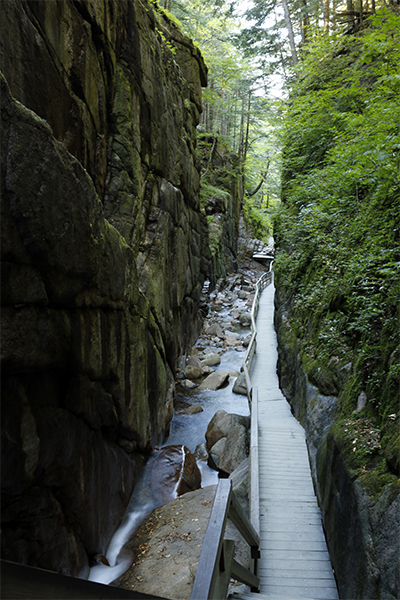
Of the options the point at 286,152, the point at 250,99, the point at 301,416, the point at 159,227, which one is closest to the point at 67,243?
the point at 301,416

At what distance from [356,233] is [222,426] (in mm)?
6421

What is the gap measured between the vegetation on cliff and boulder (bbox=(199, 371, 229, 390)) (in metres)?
4.30

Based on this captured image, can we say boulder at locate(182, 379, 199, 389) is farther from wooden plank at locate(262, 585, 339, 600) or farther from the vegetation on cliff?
wooden plank at locate(262, 585, 339, 600)

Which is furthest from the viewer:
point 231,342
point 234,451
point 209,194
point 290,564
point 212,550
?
point 209,194

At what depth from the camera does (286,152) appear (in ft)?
47.9

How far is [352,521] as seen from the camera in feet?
12.7

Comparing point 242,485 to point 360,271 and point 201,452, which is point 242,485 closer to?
point 201,452

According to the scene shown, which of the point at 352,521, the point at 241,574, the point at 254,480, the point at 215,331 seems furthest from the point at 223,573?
the point at 215,331

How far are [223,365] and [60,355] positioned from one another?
13.2 m

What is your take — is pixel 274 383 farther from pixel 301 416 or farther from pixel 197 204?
pixel 197 204

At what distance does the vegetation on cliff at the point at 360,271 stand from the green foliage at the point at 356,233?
0.9 inches

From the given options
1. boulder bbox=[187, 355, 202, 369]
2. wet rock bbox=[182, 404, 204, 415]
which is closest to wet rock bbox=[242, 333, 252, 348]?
boulder bbox=[187, 355, 202, 369]

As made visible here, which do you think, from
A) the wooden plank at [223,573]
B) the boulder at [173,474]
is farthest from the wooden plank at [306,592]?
the boulder at [173,474]

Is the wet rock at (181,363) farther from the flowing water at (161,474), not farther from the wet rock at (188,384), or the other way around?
the flowing water at (161,474)
